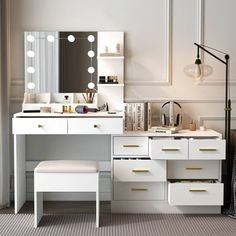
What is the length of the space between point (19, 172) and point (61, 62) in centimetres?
105

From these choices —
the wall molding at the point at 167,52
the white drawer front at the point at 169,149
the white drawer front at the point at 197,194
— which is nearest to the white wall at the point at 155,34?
the wall molding at the point at 167,52

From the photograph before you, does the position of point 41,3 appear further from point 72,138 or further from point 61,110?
point 72,138

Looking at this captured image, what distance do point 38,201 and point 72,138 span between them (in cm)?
86

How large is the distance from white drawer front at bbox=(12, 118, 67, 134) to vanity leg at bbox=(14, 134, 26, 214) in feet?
0.37

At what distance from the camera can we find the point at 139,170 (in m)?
3.71

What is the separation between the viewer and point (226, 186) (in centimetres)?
383

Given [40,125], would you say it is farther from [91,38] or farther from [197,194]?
[197,194]

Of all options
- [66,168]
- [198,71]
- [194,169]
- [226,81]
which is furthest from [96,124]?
[226,81]

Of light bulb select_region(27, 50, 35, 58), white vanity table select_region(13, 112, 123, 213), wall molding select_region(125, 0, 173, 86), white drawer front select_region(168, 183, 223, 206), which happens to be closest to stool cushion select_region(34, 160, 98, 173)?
white vanity table select_region(13, 112, 123, 213)

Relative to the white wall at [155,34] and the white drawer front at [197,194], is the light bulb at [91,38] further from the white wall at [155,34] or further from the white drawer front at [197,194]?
the white drawer front at [197,194]

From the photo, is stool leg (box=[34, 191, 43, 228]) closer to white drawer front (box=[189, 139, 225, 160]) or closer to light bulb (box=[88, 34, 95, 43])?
white drawer front (box=[189, 139, 225, 160])

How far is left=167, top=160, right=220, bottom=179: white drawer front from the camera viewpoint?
147 inches

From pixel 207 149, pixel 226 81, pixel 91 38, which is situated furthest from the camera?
pixel 91 38

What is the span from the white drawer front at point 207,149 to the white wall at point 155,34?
578mm
